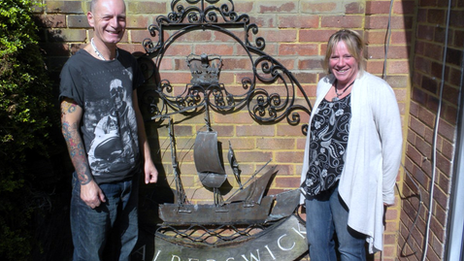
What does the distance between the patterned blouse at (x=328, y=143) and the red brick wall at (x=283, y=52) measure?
0.55m

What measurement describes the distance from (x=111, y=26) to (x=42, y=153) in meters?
0.95

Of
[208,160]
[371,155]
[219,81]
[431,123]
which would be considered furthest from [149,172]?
[431,123]

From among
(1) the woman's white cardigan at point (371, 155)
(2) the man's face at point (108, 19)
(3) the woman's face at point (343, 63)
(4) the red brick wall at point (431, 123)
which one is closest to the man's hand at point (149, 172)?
(2) the man's face at point (108, 19)

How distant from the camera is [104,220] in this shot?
2.52 m

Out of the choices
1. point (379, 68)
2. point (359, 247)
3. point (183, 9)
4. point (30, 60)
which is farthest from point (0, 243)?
point (379, 68)

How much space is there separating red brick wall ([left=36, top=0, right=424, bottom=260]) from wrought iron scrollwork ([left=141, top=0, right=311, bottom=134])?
5 cm

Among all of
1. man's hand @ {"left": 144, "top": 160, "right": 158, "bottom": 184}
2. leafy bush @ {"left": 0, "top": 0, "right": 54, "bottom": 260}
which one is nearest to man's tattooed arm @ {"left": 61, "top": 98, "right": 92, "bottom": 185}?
leafy bush @ {"left": 0, "top": 0, "right": 54, "bottom": 260}

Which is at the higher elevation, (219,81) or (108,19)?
(108,19)

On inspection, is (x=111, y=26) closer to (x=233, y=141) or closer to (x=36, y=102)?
(x=36, y=102)

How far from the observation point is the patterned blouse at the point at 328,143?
2396 millimetres

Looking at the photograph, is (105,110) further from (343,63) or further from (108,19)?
(343,63)

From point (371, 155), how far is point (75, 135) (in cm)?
160

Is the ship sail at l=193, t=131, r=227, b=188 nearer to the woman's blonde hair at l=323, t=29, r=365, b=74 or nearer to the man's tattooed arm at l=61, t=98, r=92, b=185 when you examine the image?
the man's tattooed arm at l=61, t=98, r=92, b=185

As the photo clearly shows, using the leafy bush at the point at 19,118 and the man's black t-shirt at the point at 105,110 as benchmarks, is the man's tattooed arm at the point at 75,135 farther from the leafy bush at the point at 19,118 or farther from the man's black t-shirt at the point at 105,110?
the leafy bush at the point at 19,118
